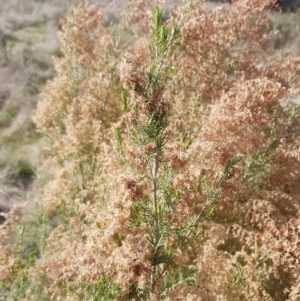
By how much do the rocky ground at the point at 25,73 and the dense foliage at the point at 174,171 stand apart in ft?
17.2

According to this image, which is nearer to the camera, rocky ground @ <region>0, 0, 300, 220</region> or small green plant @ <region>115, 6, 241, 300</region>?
small green plant @ <region>115, 6, 241, 300</region>

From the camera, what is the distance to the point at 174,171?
4.15 m

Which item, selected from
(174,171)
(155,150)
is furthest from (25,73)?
(155,150)

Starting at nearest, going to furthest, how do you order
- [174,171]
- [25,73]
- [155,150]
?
[155,150] < [174,171] < [25,73]

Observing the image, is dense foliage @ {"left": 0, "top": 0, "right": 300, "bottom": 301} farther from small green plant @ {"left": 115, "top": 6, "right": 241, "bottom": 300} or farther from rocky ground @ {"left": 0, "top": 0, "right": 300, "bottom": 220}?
rocky ground @ {"left": 0, "top": 0, "right": 300, "bottom": 220}

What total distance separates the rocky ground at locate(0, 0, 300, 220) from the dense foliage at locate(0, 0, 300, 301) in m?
5.25

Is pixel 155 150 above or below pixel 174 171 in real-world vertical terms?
above

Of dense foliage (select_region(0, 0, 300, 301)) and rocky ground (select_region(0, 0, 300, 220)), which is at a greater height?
dense foliage (select_region(0, 0, 300, 301))

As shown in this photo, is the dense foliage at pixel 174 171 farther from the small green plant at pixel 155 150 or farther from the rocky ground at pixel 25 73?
the rocky ground at pixel 25 73

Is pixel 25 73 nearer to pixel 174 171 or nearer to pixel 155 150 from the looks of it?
pixel 174 171

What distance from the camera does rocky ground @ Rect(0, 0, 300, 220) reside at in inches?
677

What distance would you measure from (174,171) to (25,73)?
20786mm

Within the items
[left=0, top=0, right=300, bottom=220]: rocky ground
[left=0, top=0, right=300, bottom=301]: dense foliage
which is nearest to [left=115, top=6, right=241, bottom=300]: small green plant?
[left=0, top=0, right=300, bottom=301]: dense foliage

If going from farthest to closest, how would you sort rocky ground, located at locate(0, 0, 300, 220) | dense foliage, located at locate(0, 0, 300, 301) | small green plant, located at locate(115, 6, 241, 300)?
rocky ground, located at locate(0, 0, 300, 220), dense foliage, located at locate(0, 0, 300, 301), small green plant, located at locate(115, 6, 241, 300)
